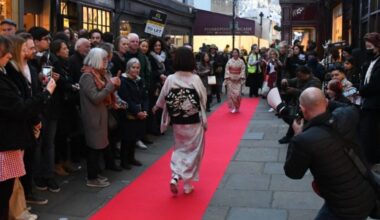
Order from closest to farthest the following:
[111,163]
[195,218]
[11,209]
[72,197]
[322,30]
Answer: [11,209]
[195,218]
[72,197]
[111,163]
[322,30]

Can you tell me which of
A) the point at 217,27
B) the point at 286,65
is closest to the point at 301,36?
the point at 217,27

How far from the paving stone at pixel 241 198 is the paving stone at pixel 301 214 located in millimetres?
361

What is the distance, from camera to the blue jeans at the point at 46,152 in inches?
248

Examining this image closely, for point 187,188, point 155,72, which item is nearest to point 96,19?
point 155,72

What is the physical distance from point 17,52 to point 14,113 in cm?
69

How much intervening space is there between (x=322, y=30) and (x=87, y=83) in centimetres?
1535

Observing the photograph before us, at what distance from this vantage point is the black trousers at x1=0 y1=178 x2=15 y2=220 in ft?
15.3

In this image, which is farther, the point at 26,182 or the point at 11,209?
the point at 26,182

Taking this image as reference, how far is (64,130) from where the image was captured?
7.10m

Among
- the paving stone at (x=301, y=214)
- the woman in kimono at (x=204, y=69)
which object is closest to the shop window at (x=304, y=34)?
the woman in kimono at (x=204, y=69)

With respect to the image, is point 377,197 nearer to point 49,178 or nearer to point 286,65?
point 49,178

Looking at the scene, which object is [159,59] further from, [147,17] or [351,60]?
[147,17]

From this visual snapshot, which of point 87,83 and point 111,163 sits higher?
point 87,83

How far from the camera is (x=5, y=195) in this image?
15.4ft
